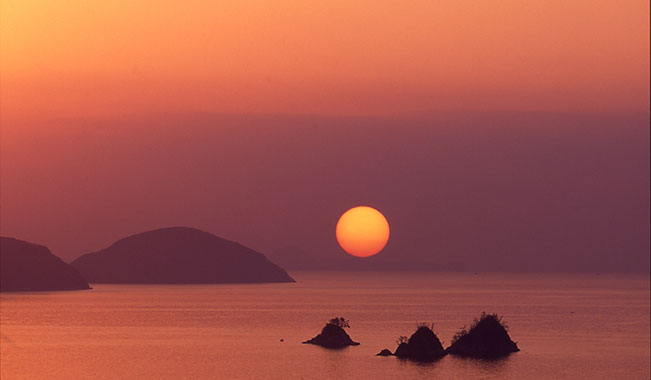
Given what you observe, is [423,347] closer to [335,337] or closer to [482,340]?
[482,340]

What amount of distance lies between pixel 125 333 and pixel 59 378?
64.7 m

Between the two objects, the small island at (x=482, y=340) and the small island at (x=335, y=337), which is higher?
the small island at (x=335, y=337)

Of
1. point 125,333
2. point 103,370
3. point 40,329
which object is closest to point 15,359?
point 103,370

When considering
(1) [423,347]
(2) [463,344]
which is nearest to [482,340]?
(2) [463,344]

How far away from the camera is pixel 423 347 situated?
127125 mm

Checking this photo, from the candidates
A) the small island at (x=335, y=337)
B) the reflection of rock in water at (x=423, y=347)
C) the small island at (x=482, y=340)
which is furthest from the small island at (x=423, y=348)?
the small island at (x=335, y=337)

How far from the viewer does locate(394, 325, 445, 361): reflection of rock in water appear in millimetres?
124500

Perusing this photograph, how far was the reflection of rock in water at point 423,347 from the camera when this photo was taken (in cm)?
12450

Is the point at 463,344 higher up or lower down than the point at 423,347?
higher up

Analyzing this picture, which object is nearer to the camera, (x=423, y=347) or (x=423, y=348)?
(x=423, y=348)

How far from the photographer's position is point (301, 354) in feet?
469

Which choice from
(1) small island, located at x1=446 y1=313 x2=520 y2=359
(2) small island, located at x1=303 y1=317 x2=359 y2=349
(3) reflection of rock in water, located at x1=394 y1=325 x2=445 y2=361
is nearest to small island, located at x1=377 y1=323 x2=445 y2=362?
(3) reflection of rock in water, located at x1=394 y1=325 x2=445 y2=361

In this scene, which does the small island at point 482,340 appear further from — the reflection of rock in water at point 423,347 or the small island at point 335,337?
the small island at point 335,337

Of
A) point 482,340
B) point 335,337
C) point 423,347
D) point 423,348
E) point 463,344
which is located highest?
point 335,337
